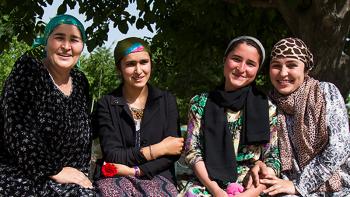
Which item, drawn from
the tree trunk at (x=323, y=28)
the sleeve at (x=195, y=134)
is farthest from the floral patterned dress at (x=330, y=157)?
the tree trunk at (x=323, y=28)

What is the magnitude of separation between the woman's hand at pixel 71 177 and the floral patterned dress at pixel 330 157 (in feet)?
4.58

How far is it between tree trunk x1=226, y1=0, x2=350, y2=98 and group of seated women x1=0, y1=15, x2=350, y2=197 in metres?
2.21

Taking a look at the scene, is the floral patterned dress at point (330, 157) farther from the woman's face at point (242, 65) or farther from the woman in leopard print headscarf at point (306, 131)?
the woman's face at point (242, 65)

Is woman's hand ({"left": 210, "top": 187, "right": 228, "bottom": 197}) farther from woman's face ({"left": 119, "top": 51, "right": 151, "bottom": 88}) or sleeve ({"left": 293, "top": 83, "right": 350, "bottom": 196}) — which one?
woman's face ({"left": 119, "top": 51, "right": 151, "bottom": 88})

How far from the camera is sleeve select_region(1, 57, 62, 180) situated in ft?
11.6

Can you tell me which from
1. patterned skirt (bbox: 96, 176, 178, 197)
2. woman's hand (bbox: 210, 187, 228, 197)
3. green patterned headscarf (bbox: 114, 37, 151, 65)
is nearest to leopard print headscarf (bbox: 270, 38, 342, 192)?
woman's hand (bbox: 210, 187, 228, 197)

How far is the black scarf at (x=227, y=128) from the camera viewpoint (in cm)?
381

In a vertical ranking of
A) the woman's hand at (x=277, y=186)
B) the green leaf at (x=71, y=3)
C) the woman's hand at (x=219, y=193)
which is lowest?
the woman's hand at (x=219, y=193)

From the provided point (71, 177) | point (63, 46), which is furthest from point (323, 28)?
point (71, 177)

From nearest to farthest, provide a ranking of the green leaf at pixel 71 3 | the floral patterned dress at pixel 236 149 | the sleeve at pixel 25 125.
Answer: the sleeve at pixel 25 125 → the floral patterned dress at pixel 236 149 → the green leaf at pixel 71 3

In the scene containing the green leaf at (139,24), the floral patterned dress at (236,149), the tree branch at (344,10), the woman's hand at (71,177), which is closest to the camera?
the woman's hand at (71,177)

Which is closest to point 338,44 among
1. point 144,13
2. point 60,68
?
point 144,13

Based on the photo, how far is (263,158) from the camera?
3930 mm

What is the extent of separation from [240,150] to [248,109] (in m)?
0.30
